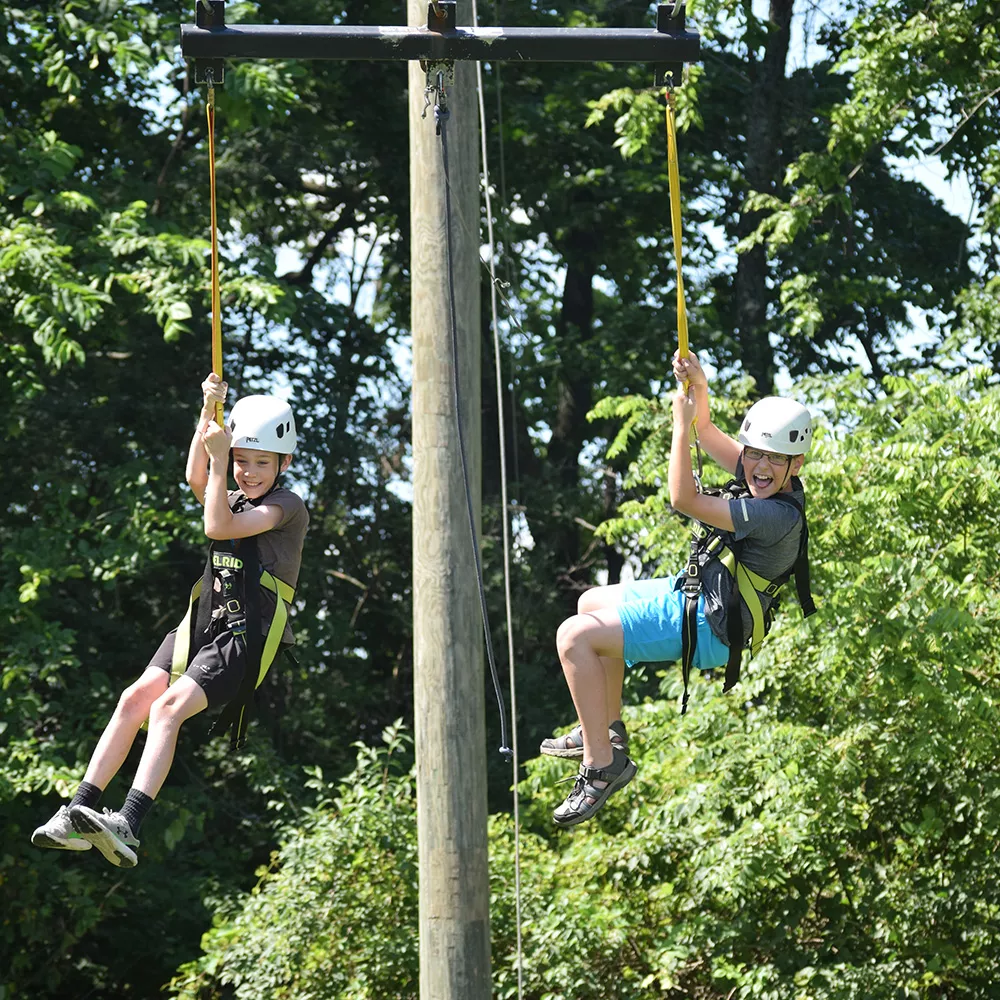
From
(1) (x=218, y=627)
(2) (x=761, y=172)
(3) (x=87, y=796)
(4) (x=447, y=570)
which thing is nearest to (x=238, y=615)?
(1) (x=218, y=627)

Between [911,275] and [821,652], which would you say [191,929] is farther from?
[911,275]

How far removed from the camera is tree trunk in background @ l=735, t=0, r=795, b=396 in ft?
46.3

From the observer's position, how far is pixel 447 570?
633 centimetres

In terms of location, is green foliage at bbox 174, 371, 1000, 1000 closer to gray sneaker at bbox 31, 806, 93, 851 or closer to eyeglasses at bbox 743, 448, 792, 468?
eyeglasses at bbox 743, 448, 792, 468

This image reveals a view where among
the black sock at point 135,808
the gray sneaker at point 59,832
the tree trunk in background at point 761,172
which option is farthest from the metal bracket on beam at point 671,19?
the tree trunk in background at point 761,172

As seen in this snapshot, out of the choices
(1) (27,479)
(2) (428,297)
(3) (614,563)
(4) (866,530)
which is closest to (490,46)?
(2) (428,297)

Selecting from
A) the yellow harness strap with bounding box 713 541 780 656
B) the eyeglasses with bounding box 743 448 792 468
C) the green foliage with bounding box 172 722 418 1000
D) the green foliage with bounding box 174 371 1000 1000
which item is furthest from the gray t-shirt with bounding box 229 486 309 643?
the green foliage with bounding box 172 722 418 1000

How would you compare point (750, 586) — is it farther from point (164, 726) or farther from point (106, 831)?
point (106, 831)

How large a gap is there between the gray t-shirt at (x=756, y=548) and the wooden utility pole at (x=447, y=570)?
4.02 feet

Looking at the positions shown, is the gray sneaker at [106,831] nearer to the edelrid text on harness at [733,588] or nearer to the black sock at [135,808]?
the black sock at [135,808]

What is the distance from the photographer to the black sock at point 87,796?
496 cm

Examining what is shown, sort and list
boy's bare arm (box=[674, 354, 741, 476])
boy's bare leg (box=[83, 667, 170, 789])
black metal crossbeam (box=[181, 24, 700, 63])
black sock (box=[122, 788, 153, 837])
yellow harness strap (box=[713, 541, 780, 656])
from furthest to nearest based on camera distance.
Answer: yellow harness strap (box=[713, 541, 780, 656])
boy's bare arm (box=[674, 354, 741, 476])
black metal crossbeam (box=[181, 24, 700, 63])
boy's bare leg (box=[83, 667, 170, 789])
black sock (box=[122, 788, 153, 837])

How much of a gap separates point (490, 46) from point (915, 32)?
686cm

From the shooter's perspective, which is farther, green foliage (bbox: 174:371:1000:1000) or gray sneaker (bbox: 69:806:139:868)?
green foliage (bbox: 174:371:1000:1000)
